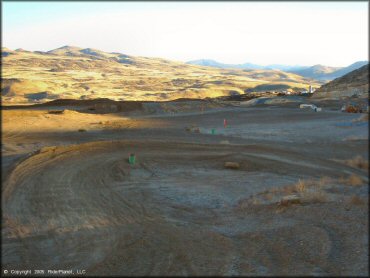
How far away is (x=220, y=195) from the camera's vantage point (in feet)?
49.5

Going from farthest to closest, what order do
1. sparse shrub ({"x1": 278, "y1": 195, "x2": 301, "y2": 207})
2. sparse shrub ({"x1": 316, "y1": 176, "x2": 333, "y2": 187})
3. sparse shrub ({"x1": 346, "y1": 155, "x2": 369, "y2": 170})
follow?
1. sparse shrub ({"x1": 278, "y1": 195, "x2": 301, "y2": 207})
2. sparse shrub ({"x1": 316, "y1": 176, "x2": 333, "y2": 187})
3. sparse shrub ({"x1": 346, "y1": 155, "x2": 369, "y2": 170})

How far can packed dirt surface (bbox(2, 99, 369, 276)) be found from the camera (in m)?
6.43

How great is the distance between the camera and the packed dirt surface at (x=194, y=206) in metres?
6.43

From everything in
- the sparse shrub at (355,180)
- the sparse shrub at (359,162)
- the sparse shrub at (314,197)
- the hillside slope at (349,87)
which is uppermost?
the hillside slope at (349,87)

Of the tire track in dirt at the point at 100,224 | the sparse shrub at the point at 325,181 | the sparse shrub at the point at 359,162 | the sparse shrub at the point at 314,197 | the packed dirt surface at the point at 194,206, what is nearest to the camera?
the sparse shrub at the point at 359,162

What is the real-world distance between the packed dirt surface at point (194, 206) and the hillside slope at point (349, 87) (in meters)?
48.2

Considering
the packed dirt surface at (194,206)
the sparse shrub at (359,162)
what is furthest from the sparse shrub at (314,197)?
the sparse shrub at (359,162)

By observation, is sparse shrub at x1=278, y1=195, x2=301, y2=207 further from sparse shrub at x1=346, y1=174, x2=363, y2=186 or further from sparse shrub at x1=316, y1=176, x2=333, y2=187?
sparse shrub at x1=346, y1=174, x2=363, y2=186

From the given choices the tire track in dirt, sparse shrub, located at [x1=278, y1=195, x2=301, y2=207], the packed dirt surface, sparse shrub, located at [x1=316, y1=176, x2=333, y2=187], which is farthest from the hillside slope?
sparse shrub, located at [x1=278, y1=195, x2=301, y2=207]

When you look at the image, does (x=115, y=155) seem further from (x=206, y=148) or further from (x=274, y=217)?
(x=274, y=217)

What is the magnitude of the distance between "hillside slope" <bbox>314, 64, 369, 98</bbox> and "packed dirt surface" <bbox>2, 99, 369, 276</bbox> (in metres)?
48.2

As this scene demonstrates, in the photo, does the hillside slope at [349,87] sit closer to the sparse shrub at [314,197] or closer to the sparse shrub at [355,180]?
the sparse shrub at [314,197]

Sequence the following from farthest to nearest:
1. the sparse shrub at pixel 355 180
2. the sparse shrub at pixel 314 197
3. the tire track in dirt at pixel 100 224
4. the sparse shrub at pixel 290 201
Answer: the sparse shrub at pixel 290 201 → the sparse shrub at pixel 314 197 → the tire track in dirt at pixel 100 224 → the sparse shrub at pixel 355 180

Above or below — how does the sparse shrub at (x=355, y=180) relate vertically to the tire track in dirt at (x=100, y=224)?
above
